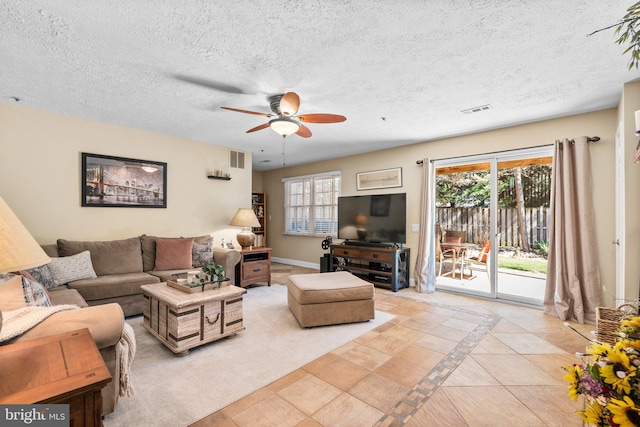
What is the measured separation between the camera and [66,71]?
8.32 ft

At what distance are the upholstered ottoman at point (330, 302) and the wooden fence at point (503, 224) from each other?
8.02 feet

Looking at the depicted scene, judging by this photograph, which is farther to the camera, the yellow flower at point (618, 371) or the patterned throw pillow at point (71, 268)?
the patterned throw pillow at point (71, 268)

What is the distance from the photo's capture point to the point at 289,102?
2.54m

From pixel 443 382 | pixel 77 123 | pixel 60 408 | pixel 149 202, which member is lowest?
pixel 443 382

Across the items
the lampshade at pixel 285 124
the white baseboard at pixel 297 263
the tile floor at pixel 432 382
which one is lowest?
the tile floor at pixel 432 382

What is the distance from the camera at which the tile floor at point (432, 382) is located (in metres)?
1.71

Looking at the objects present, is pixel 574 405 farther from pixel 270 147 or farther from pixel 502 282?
pixel 270 147

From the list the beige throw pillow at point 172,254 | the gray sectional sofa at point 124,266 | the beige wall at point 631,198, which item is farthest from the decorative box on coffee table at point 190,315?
the beige wall at point 631,198

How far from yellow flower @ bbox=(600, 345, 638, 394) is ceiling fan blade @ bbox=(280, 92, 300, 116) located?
243 centimetres

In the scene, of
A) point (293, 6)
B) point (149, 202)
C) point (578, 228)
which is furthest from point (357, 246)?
point (293, 6)

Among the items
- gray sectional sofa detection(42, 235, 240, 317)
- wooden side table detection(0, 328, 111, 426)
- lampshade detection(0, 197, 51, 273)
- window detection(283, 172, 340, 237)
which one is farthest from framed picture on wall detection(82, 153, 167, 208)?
lampshade detection(0, 197, 51, 273)

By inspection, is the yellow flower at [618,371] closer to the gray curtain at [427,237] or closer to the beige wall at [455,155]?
the beige wall at [455,155]

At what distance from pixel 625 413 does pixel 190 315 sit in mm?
2591

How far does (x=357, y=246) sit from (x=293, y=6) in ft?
13.1
